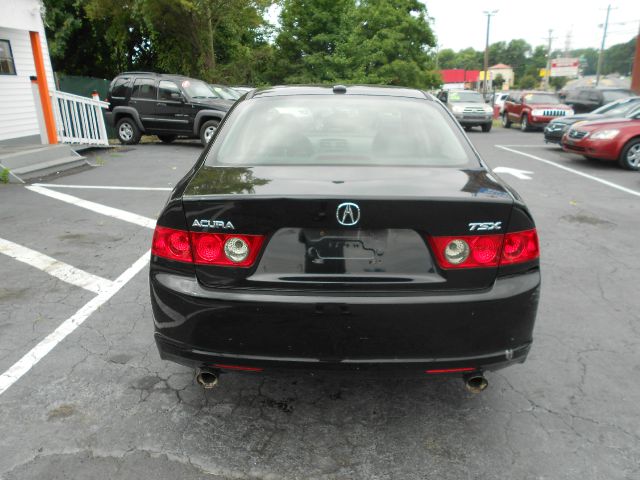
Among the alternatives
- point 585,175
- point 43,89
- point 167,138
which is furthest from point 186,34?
point 585,175

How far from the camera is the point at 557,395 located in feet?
9.94

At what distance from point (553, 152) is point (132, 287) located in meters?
13.0

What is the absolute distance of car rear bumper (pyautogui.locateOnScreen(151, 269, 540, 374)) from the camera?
2.31 m

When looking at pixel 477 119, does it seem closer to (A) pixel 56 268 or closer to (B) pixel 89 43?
(A) pixel 56 268

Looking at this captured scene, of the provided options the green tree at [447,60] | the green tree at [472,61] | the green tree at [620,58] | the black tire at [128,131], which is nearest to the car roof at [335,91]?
the black tire at [128,131]

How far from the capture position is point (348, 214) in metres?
2.29

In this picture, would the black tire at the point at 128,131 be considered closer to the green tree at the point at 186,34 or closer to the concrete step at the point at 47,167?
the concrete step at the point at 47,167

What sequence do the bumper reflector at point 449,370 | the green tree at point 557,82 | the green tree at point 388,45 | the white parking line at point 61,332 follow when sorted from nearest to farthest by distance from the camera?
1. the bumper reflector at point 449,370
2. the white parking line at point 61,332
3. the green tree at point 388,45
4. the green tree at point 557,82

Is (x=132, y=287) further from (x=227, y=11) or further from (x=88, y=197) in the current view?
(x=227, y=11)

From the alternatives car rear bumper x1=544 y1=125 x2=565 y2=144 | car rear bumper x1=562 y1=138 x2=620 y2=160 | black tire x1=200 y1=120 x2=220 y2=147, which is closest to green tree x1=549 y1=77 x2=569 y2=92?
car rear bumper x1=544 y1=125 x2=565 y2=144

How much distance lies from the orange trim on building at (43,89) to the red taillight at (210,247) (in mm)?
10468

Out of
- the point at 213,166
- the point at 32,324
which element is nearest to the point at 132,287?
the point at 32,324

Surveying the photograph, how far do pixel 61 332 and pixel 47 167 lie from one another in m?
7.44

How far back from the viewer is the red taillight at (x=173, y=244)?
2.45 metres
